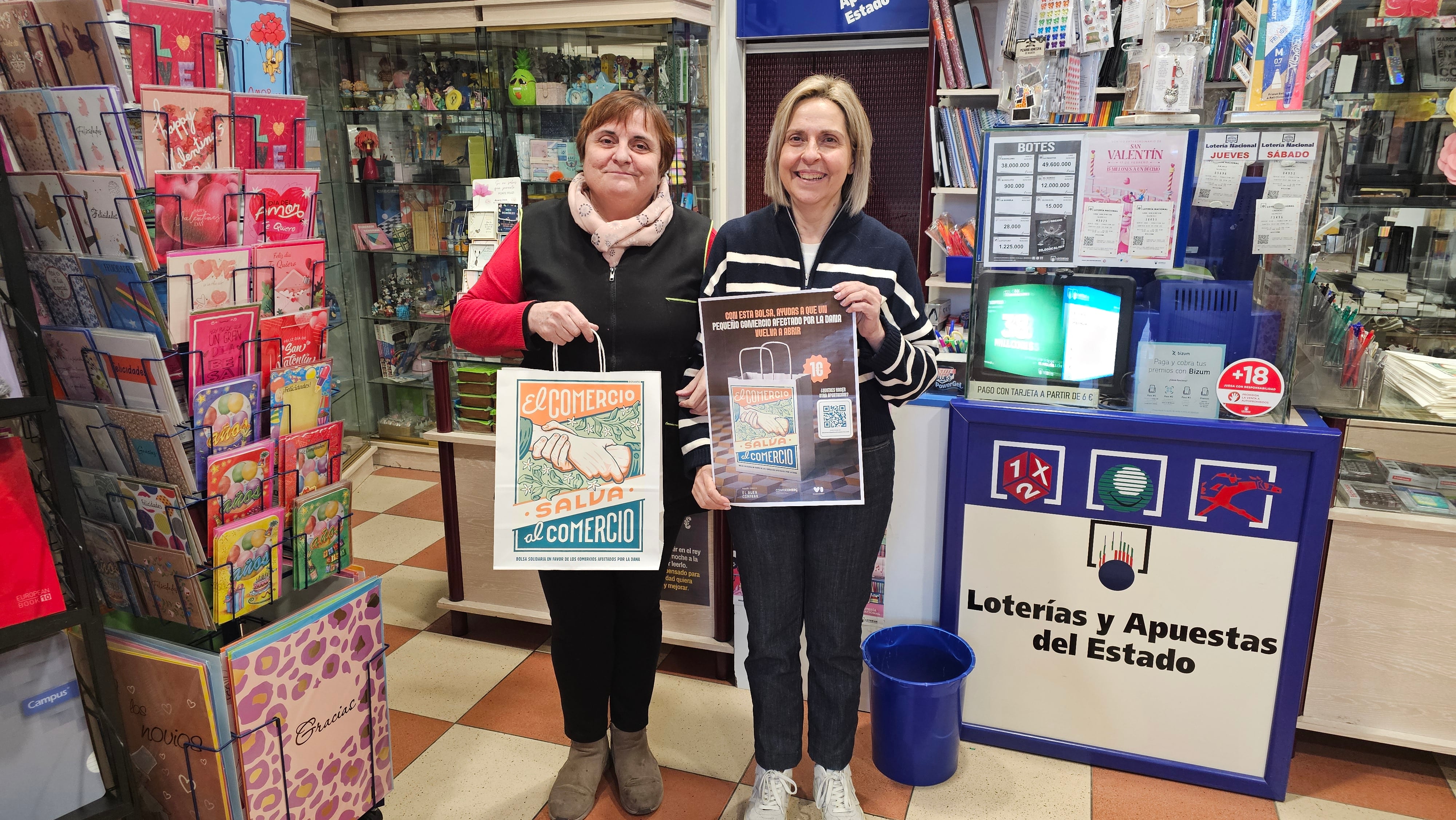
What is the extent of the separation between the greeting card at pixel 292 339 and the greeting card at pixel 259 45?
0.44 meters

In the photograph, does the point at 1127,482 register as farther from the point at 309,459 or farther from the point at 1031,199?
the point at 309,459

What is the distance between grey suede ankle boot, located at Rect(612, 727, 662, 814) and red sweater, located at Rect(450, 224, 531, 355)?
3.38 feet

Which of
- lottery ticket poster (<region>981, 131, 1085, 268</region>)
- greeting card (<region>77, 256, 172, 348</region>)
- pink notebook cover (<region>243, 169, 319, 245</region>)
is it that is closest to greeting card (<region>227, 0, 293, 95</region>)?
pink notebook cover (<region>243, 169, 319, 245</region>)

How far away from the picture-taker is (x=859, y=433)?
179cm

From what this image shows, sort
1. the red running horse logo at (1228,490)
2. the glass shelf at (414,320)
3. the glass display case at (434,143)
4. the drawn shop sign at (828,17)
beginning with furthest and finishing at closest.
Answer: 1. the glass shelf at (414,320)
2. the drawn shop sign at (828,17)
3. the glass display case at (434,143)
4. the red running horse logo at (1228,490)

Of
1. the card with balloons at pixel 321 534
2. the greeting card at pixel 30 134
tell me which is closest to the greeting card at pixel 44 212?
the greeting card at pixel 30 134

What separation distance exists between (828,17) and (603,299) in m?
3.11

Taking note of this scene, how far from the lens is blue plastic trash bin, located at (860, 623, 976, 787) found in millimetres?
2201

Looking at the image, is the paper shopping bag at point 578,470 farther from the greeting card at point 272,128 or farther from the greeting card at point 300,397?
the greeting card at point 272,128

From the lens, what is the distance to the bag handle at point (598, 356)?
177 centimetres

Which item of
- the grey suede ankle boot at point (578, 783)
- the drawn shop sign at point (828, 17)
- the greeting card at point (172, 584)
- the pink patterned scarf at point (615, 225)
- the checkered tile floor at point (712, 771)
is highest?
the drawn shop sign at point (828, 17)

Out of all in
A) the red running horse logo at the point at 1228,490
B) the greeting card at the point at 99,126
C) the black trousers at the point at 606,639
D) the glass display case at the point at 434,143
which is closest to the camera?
the greeting card at the point at 99,126

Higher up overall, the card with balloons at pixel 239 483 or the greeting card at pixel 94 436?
the greeting card at pixel 94 436

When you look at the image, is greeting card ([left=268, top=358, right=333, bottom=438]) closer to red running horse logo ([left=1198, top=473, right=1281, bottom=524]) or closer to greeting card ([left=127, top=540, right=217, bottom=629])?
greeting card ([left=127, top=540, right=217, bottom=629])
